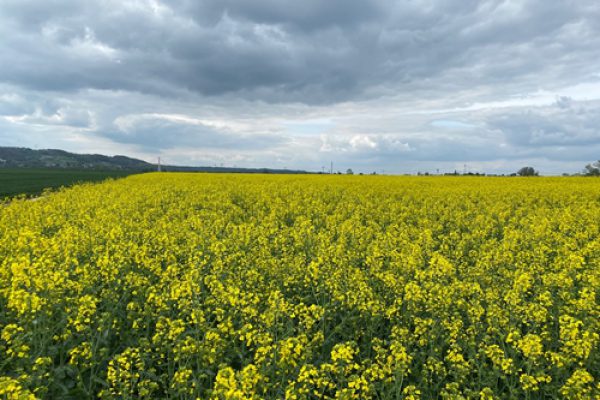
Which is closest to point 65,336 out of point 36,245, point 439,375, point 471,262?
point 36,245

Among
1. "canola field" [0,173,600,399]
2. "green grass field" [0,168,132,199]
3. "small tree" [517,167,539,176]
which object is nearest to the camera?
"canola field" [0,173,600,399]

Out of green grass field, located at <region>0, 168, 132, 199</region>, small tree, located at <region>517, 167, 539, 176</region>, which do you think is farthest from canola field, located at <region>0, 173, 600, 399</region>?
small tree, located at <region>517, 167, 539, 176</region>

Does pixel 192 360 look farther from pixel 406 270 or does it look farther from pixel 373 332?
pixel 406 270

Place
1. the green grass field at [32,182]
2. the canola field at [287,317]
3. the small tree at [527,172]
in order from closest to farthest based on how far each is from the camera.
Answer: the canola field at [287,317], the green grass field at [32,182], the small tree at [527,172]

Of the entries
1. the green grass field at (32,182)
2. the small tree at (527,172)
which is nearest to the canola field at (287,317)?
the green grass field at (32,182)

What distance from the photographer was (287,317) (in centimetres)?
539

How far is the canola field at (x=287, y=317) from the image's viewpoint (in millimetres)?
4273

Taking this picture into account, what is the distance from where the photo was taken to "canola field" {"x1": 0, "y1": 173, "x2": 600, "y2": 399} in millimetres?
4273

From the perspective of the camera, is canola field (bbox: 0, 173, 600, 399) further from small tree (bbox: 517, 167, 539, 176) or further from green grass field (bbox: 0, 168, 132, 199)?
small tree (bbox: 517, 167, 539, 176)

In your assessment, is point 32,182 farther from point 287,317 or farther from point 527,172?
point 527,172

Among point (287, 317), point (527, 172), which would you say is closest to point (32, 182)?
point (287, 317)

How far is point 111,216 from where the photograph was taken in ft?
40.8

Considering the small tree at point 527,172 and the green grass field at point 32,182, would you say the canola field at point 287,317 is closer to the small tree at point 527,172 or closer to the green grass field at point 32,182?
the green grass field at point 32,182

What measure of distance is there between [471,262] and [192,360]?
8136 millimetres
